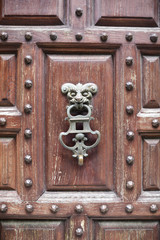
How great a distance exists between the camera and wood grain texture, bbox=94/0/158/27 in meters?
0.87

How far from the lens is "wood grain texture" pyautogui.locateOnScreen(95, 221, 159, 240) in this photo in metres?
0.87

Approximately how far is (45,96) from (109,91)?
17 centimetres

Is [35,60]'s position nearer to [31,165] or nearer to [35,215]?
[31,165]

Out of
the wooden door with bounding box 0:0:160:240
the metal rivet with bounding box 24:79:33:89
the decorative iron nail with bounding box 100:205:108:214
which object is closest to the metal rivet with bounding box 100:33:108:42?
the wooden door with bounding box 0:0:160:240

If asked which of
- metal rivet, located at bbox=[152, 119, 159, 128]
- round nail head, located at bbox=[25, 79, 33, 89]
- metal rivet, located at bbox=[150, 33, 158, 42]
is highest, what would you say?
metal rivet, located at bbox=[150, 33, 158, 42]

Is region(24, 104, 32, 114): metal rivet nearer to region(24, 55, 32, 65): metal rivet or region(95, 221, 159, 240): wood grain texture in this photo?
region(24, 55, 32, 65): metal rivet

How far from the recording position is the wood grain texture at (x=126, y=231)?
0.87m

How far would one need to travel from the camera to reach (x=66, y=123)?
2.84 ft

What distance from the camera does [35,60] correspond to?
2.84 feet

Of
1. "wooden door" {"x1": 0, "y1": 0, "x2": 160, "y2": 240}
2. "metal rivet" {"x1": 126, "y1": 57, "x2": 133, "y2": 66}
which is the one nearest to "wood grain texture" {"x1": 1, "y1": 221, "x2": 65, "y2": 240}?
"wooden door" {"x1": 0, "y1": 0, "x2": 160, "y2": 240}

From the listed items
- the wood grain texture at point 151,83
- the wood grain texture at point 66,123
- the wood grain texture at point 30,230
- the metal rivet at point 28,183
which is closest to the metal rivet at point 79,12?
the wood grain texture at point 66,123

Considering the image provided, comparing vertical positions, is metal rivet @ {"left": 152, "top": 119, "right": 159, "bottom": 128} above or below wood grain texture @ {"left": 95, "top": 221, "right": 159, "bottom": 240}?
above

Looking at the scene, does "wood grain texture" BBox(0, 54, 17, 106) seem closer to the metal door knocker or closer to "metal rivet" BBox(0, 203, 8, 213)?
the metal door knocker

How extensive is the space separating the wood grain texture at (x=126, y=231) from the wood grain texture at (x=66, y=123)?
0.34 ft
